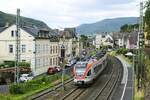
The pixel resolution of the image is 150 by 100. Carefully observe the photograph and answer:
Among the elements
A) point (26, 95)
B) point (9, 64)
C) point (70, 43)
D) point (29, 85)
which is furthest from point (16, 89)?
point (70, 43)

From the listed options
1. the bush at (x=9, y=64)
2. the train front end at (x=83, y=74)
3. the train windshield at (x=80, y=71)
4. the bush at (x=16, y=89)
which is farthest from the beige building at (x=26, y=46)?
the bush at (x=16, y=89)

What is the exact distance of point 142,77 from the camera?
1650 inches

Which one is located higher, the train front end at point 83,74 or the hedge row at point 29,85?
the train front end at point 83,74

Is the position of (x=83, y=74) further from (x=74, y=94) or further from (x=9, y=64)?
(x=9, y=64)

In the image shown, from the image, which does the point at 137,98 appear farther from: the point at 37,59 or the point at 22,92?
the point at 37,59

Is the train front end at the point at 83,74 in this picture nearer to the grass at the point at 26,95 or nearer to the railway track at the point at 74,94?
the railway track at the point at 74,94

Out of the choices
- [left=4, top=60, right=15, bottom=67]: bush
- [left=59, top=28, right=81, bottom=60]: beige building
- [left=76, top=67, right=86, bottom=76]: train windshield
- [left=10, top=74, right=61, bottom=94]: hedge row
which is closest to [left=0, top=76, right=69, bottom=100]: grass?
[left=10, top=74, right=61, bottom=94]: hedge row

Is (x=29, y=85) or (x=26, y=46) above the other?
(x=26, y=46)

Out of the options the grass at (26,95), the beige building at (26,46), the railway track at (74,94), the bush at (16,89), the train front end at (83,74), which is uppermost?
the beige building at (26,46)

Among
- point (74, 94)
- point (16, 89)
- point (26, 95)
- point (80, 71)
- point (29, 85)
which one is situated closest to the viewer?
point (26, 95)

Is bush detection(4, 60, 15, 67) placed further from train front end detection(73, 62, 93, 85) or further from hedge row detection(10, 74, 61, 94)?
train front end detection(73, 62, 93, 85)

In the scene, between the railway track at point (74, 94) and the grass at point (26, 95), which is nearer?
the grass at point (26, 95)

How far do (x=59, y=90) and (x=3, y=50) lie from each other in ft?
106

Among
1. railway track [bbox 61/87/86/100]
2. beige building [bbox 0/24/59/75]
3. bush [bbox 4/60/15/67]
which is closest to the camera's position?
railway track [bbox 61/87/86/100]
